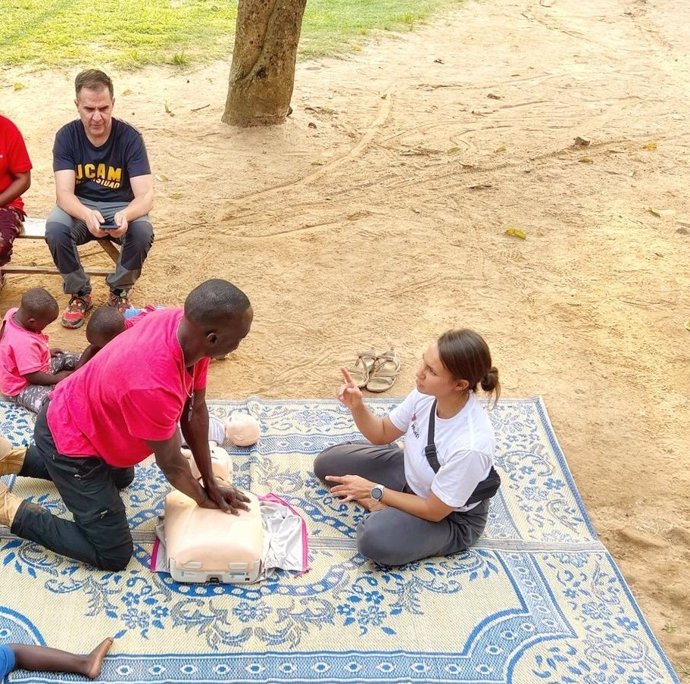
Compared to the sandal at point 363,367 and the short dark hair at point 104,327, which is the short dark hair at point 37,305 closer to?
the short dark hair at point 104,327

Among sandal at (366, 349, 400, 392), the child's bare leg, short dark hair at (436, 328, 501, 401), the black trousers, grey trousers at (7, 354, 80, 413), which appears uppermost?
short dark hair at (436, 328, 501, 401)

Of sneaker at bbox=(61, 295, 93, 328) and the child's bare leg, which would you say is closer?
the child's bare leg

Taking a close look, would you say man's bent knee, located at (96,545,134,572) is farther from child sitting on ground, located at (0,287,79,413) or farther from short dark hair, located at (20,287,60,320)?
short dark hair, located at (20,287,60,320)

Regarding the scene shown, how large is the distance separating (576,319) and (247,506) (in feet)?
10.0

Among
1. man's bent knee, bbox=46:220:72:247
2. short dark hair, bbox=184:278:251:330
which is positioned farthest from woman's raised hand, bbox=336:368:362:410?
man's bent knee, bbox=46:220:72:247

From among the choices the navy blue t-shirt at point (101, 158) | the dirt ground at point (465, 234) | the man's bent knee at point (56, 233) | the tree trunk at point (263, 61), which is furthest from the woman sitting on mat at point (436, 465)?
the tree trunk at point (263, 61)

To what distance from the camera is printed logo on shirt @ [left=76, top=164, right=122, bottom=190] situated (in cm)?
493

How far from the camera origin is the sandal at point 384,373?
4.48 metres

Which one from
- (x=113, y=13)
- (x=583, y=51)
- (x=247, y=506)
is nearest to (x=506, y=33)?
(x=583, y=51)

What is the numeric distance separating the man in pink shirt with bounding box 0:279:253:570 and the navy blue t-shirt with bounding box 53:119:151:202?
2240 millimetres

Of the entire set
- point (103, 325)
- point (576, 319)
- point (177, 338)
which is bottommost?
point (576, 319)

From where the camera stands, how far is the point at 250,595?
117 inches

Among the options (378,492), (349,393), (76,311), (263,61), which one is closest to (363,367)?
(349,393)

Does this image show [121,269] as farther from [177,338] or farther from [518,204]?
[518,204]
